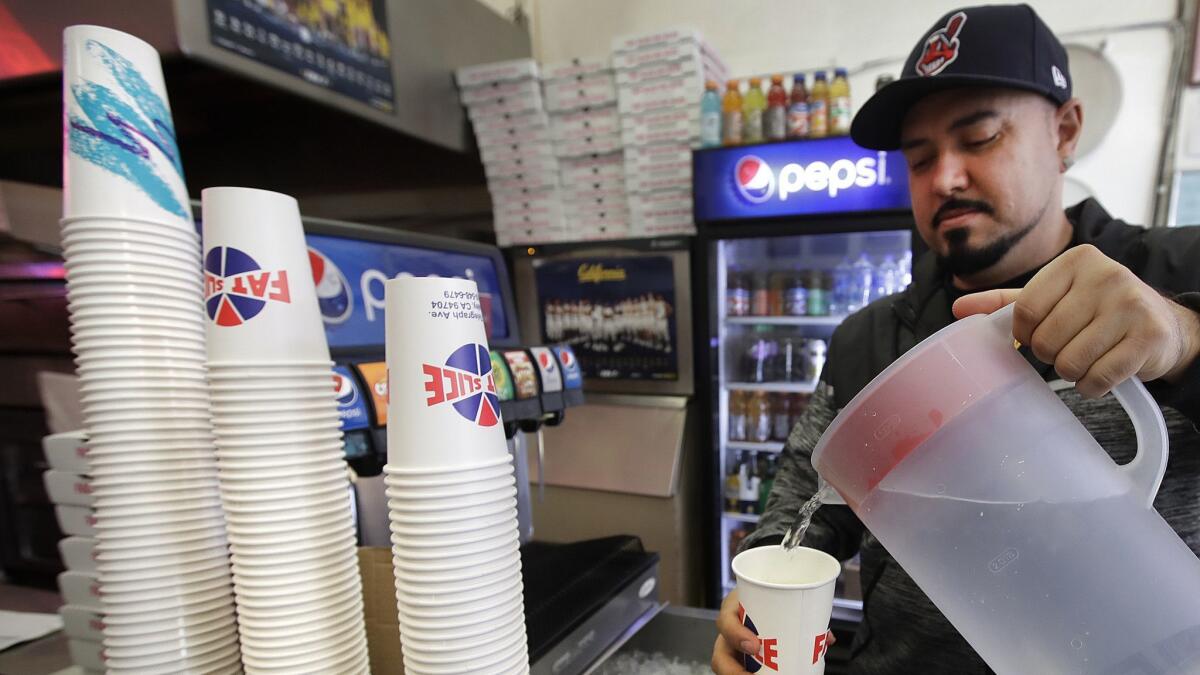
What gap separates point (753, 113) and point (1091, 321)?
Answer: 222cm

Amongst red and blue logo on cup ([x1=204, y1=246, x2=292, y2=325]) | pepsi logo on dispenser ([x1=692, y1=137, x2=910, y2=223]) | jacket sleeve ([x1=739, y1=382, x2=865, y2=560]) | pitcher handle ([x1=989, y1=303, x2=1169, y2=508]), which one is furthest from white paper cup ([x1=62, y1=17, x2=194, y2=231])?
pepsi logo on dispenser ([x1=692, y1=137, x2=910, y2=223])

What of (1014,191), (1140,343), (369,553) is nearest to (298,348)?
(369,553)

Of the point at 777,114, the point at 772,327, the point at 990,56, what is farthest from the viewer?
the point at 772,327

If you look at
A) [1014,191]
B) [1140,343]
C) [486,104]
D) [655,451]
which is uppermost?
[486,104]

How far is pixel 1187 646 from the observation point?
583 mm

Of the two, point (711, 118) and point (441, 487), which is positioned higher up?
point (711, 118)

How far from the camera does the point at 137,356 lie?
0.66 metres

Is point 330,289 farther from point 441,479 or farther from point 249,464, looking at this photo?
point 441,479

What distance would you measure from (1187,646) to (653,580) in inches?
34.4

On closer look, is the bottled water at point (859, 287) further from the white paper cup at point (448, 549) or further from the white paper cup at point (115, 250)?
the white paper cup at point (115, 250)

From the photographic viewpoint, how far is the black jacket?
1019 mm

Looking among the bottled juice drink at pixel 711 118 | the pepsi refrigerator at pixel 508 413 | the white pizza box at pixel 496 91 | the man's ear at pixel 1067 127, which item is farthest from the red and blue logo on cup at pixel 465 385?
the white pizza box at pixel 496 91

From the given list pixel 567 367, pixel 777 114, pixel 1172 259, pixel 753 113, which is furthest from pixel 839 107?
pixel 567 367

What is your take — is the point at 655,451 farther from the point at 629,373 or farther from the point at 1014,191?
the point at 1014,191
